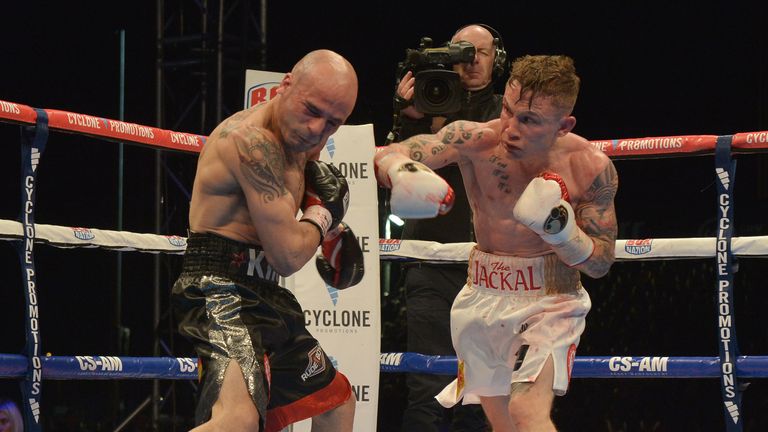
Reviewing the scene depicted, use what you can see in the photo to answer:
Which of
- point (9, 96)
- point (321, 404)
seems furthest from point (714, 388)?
point (9, 96)

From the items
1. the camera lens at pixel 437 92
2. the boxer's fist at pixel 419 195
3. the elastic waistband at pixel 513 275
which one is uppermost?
the camera lens at pixel 437 92

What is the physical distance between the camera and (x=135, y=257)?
7.02 meters

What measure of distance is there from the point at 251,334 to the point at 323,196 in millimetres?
419

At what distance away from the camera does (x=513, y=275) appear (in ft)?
9.57

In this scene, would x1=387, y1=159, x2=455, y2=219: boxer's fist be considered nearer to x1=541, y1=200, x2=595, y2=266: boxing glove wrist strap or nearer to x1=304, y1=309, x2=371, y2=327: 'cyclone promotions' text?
x1=541, y1=200, x2=595, y2=266: boxing glove wrist strap

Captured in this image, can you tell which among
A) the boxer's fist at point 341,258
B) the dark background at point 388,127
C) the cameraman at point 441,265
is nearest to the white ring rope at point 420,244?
the cameraman at point 441,265

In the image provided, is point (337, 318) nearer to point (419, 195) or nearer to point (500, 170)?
point (500, 170)

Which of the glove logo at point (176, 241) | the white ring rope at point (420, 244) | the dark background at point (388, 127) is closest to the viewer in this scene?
the white ring rope at point (420, 244)

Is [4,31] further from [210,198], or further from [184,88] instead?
[210,198]

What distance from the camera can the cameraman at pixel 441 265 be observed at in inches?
140

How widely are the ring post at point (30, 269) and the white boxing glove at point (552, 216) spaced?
1.39 metres

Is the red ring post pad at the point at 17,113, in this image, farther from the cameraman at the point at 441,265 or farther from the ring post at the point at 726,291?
the ring post at the point at 726,291

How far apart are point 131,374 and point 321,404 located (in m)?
0.79

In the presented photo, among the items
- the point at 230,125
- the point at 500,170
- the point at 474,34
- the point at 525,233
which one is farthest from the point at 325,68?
the point at 474,34
